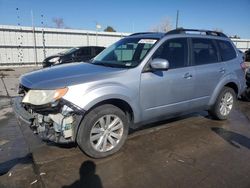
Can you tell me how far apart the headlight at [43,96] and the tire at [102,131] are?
487mm

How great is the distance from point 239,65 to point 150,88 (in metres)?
2.80

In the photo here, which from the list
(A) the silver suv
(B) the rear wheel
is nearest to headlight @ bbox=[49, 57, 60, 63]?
(A) the silver suv

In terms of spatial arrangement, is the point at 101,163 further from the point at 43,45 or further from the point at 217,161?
the point at 43,45

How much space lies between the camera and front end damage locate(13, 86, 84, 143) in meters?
3.32

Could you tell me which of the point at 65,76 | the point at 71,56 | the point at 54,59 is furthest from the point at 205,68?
the point at 54,59

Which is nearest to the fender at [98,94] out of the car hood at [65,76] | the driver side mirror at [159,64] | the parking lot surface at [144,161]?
the car hood at [65,76]

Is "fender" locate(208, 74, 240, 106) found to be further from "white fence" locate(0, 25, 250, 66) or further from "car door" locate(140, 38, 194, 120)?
"white fence" locate(0, 25, 250, 66)

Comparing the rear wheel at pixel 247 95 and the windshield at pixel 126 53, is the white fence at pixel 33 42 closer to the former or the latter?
the windshield at pixel 126 53

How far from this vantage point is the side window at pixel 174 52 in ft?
14.4

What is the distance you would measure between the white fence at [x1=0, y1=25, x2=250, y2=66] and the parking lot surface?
13642mm

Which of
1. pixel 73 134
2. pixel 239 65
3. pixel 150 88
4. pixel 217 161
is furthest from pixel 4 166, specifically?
pixel 239 65

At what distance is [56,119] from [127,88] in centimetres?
114

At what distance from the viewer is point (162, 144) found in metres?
4.36

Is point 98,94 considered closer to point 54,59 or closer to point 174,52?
point 174,52
